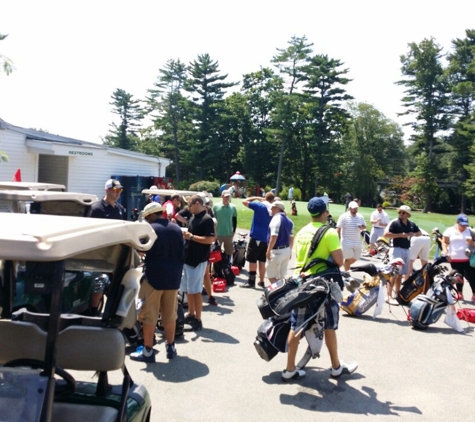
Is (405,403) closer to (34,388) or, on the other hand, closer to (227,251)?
(34,388)

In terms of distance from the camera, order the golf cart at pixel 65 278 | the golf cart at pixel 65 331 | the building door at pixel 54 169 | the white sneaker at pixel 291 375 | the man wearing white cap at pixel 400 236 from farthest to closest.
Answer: the building door at pixel 54 169 < the man wearing white cap at pixel 400 236 < the white sneaker at pixel 291 375 < the golf cart at pixel 65 278 < the golf cart at pixel 65 331

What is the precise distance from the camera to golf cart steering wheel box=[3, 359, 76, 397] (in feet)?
9.97

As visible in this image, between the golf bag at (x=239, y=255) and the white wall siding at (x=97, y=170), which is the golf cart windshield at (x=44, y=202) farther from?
the white wall siding at (x=97, y=170)

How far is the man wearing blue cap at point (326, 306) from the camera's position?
586 centimetres

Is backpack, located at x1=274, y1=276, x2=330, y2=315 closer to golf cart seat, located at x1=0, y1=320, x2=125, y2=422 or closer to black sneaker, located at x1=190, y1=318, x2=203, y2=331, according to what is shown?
black sneaker, located at x1=190, y1=318, x2=203, y2=331

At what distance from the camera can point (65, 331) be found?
3.27 metres

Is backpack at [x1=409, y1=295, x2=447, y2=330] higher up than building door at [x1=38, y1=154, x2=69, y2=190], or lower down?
lower down

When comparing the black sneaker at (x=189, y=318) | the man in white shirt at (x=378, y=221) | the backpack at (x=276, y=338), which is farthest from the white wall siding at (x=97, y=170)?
the backpack at (x=276, y=338)

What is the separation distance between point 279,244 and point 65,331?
6.81 metres

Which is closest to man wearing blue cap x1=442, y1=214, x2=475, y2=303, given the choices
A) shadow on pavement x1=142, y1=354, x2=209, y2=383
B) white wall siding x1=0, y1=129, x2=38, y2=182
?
shadow on pavement x1=142, y1=354, x2=209, y2=383

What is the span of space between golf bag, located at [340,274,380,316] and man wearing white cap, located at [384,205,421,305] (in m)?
1.29

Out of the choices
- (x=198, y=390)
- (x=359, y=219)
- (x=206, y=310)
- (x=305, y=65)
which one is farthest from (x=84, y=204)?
(x=305, y=65)

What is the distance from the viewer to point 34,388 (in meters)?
2.69

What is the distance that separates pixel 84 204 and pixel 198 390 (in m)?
3.40
